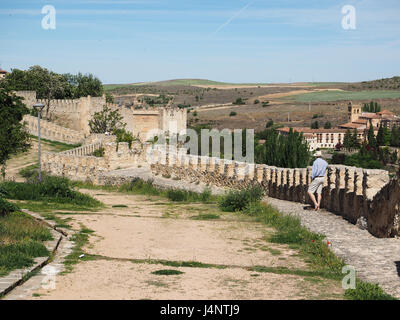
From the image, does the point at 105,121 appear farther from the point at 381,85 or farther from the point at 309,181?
the point at 381,85

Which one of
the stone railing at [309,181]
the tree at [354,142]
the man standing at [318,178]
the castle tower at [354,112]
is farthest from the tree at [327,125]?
the man standing at [318,178]

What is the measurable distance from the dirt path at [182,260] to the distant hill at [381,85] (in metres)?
175

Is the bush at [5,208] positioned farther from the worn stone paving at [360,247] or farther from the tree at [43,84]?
the tree at [43,84]

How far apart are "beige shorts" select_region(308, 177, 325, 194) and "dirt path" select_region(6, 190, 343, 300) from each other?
1.66 m

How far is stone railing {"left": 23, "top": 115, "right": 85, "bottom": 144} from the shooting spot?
120ft

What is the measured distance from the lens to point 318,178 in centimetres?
1342

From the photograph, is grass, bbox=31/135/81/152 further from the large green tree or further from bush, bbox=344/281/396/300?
bush, bbox=344/281/396/300

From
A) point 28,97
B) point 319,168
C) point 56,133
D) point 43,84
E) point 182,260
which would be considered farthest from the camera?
point 43,84

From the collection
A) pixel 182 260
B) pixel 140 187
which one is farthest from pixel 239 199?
pixel 140 187

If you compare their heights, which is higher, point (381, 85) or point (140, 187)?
point (381, 85)

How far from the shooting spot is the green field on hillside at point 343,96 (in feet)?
536

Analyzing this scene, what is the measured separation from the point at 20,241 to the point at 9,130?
18.8 meters

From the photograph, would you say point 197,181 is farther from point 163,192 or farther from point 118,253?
point 118,253
